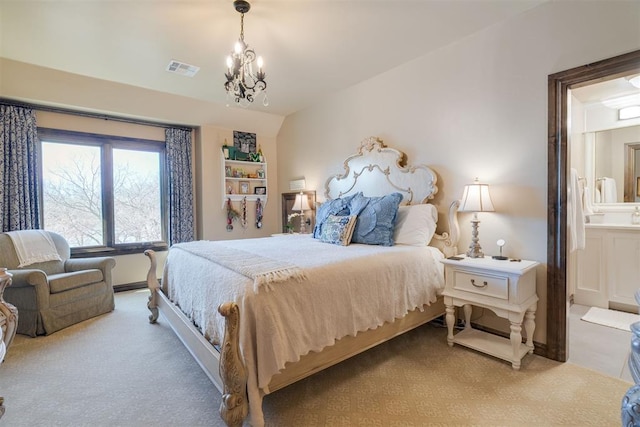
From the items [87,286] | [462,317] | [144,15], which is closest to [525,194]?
[462,317]

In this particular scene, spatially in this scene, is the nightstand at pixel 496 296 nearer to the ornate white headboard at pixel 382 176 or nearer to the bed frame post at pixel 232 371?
the ornate white headboard at pixel 382 176

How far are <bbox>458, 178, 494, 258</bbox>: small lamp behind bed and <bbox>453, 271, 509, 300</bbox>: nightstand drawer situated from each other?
257 millimetres

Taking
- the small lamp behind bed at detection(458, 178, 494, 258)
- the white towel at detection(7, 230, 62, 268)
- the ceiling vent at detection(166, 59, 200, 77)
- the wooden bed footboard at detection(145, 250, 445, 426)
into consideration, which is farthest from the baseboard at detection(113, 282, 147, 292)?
the small lamp behind bed at detection(458, 178, 494, 258)

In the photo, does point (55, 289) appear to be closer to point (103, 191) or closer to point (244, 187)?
point (103, 191)

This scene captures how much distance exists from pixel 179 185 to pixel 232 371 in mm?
3829

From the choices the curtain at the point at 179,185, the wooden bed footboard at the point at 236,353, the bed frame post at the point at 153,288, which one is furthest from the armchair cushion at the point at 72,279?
the curtain at the point at 179,185

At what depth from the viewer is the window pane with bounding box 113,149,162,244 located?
4.31m

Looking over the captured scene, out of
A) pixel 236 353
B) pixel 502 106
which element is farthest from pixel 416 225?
pixel 236 353

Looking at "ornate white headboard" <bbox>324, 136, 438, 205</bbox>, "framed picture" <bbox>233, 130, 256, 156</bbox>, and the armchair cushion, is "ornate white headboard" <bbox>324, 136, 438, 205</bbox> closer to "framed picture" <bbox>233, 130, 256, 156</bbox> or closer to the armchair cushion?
"framed picture" <bbox>233, 130, 256, 156</bbox>

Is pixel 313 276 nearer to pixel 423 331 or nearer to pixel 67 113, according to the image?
pixel 423 331

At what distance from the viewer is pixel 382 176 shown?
343 cm

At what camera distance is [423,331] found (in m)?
2.80

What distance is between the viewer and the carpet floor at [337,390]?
1669 millimetres

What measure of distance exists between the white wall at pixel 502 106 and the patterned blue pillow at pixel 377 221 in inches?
21.8
